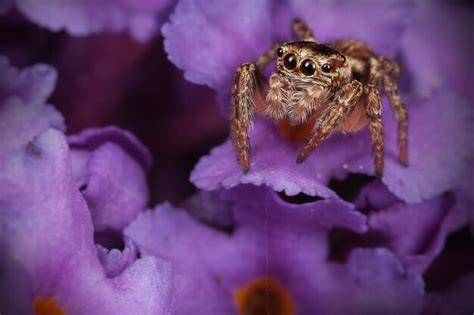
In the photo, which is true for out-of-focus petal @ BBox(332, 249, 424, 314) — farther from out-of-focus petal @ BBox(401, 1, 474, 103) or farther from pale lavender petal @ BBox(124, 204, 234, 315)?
out-of-focus petal @ BBox(401, 1, 474, 103)

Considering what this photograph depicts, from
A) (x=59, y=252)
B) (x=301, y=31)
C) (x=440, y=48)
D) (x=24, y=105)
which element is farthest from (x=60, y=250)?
(x=440, y=48)

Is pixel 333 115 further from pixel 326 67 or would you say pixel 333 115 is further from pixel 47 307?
pixel 47 307

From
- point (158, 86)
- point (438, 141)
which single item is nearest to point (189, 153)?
point (158, 86)

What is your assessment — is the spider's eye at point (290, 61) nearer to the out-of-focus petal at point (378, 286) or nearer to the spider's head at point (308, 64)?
the spider's head at point (308, 64)

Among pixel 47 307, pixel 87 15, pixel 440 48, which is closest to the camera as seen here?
pixel 47 307

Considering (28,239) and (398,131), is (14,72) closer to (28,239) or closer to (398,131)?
(28,239)

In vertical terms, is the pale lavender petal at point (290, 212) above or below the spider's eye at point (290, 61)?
below

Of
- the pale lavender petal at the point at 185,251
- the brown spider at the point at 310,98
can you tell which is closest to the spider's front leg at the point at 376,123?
the brown spider at the point at 310,98
